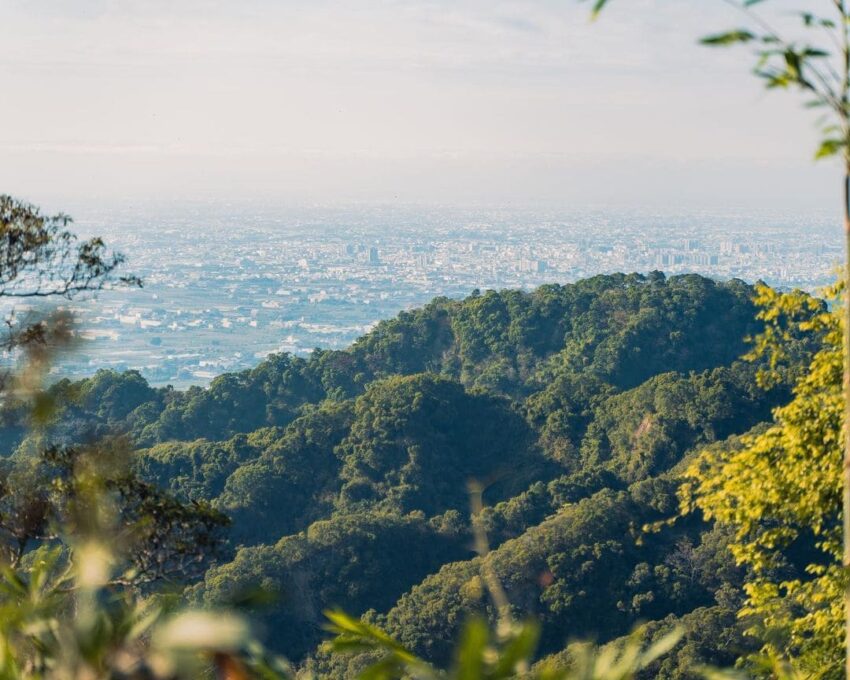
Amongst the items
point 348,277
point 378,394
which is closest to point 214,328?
point 348,277

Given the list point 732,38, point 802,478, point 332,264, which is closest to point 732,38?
point 732,38

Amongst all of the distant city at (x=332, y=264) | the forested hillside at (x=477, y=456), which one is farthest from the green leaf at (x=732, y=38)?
the distant city at (x=332, y=264)

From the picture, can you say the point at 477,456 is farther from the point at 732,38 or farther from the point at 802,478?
the point at 732,38

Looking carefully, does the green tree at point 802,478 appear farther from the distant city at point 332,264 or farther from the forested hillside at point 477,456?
the distant city at point 332,264

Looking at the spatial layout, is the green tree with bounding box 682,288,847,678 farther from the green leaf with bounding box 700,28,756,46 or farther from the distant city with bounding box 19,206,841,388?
the distant city with bounding box 19,206,841,388

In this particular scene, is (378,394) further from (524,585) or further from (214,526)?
(214,526)

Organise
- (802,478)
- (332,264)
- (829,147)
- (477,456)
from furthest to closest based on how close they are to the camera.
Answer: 1. (332,264)
2. (477,456)
3. (802,478)
4. (829,147)

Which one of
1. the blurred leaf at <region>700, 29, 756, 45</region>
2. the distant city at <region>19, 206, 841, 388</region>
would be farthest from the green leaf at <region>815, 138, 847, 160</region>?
the distant city at <region>19, 206, 841, 388</region>
